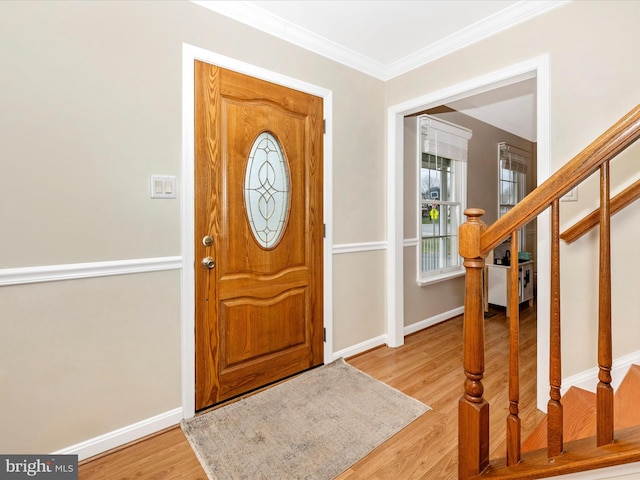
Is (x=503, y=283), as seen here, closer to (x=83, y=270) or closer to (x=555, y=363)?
(x=555, y=363)

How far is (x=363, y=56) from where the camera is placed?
104 inches

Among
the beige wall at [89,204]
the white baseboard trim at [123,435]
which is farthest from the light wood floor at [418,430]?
the beige wall at [89,204]

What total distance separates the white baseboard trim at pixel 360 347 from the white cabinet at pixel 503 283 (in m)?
1.84

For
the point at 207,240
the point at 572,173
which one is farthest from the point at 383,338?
the point at 572,173

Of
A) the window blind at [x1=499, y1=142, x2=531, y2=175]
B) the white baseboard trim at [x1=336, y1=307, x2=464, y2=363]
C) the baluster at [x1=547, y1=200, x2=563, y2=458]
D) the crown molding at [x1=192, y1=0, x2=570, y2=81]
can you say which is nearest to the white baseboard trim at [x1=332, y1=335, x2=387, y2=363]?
the white baseboard trim at [x1=336, y1=307, x2=464, y2=363]

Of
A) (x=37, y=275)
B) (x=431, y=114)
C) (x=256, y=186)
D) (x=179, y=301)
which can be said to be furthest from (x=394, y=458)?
(x=431, y=114)

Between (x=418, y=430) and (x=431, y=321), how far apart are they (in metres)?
1.81

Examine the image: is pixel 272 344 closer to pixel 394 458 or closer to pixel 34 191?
pixel 394 458

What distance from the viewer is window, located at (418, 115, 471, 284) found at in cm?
335

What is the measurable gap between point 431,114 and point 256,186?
2.19 m

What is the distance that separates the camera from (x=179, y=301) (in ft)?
6.14

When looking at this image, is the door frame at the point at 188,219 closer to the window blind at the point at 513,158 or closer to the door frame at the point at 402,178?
the door frame at the point at 402,178

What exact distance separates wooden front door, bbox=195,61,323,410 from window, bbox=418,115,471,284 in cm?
139

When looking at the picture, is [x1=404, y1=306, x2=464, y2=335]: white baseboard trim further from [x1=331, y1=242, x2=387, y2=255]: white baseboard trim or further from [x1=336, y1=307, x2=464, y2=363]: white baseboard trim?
[x1=331, y1=242, x2=387, y2=255]: white baseboard trim
